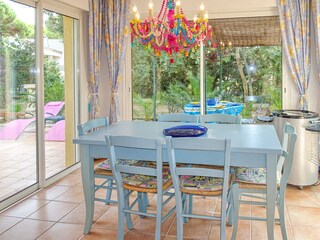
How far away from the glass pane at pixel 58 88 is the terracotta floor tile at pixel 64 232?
4.63 ft

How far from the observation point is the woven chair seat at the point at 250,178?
8.41ft

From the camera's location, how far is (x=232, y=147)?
2389 mm

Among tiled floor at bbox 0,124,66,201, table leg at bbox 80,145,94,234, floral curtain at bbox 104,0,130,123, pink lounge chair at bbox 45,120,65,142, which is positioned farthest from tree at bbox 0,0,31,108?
floral curtain at bbox 104,0,130,123

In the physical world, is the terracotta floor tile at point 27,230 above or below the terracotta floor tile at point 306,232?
above

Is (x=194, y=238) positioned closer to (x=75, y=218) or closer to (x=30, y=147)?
(x=75, y=218)

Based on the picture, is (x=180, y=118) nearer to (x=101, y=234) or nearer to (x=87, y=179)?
(x=87, y=179)

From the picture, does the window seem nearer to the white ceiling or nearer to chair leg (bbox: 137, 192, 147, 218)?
the white ceiling

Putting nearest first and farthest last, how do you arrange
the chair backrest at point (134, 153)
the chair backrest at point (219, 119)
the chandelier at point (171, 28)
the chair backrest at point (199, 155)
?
the chair backrest at point (199, 155) < the chair backrest at point (134, 153) < the chandelier at point (171, 28) < the chair backrest at point (219, 119)

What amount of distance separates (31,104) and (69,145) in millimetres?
1135

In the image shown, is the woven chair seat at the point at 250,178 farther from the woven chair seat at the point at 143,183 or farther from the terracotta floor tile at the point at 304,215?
the terracotta floor tile at the point at 304,215

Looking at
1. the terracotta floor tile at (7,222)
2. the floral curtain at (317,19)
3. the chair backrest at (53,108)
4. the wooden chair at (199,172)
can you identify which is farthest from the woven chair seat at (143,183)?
the floral curtain at (317,19)

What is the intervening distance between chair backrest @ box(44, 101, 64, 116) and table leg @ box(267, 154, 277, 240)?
2.87 m

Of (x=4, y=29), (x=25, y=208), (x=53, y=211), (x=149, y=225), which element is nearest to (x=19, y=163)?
(x=25, y=208)

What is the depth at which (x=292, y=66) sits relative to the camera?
4.50m
